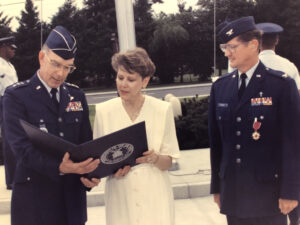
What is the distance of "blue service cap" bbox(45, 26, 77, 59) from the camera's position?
89.0 inches

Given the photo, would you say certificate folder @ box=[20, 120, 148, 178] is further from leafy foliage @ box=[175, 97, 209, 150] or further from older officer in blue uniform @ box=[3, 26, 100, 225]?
leafy foliage @ box=[175, 97, 209, 150]

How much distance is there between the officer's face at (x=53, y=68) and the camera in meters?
2.24

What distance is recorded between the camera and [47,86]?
2307 millimetres

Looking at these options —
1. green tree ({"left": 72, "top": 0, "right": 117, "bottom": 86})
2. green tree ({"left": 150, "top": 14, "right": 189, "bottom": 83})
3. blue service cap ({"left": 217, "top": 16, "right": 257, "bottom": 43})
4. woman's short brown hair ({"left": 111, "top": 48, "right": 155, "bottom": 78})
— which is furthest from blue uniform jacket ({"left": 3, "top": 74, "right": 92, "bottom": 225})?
green tree ({"left": 72, "top": 0, "right": 117, "bottom": 86})

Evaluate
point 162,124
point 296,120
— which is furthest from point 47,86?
point 296,120

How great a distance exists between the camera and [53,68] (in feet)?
7.38

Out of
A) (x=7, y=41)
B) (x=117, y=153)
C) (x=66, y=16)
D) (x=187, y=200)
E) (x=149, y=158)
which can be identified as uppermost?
(x=66, y=16)

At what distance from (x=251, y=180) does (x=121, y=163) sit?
2.67 ft

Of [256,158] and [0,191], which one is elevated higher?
[256,158]

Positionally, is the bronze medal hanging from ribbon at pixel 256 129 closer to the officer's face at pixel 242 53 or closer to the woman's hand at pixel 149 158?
the officer's face at pixel 242 53

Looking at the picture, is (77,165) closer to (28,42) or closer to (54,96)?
(54,96)

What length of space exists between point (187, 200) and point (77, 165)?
343cm

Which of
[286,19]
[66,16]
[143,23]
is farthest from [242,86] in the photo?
[66,16]

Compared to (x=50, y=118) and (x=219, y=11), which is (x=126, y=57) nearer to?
(x=50, y=118)
